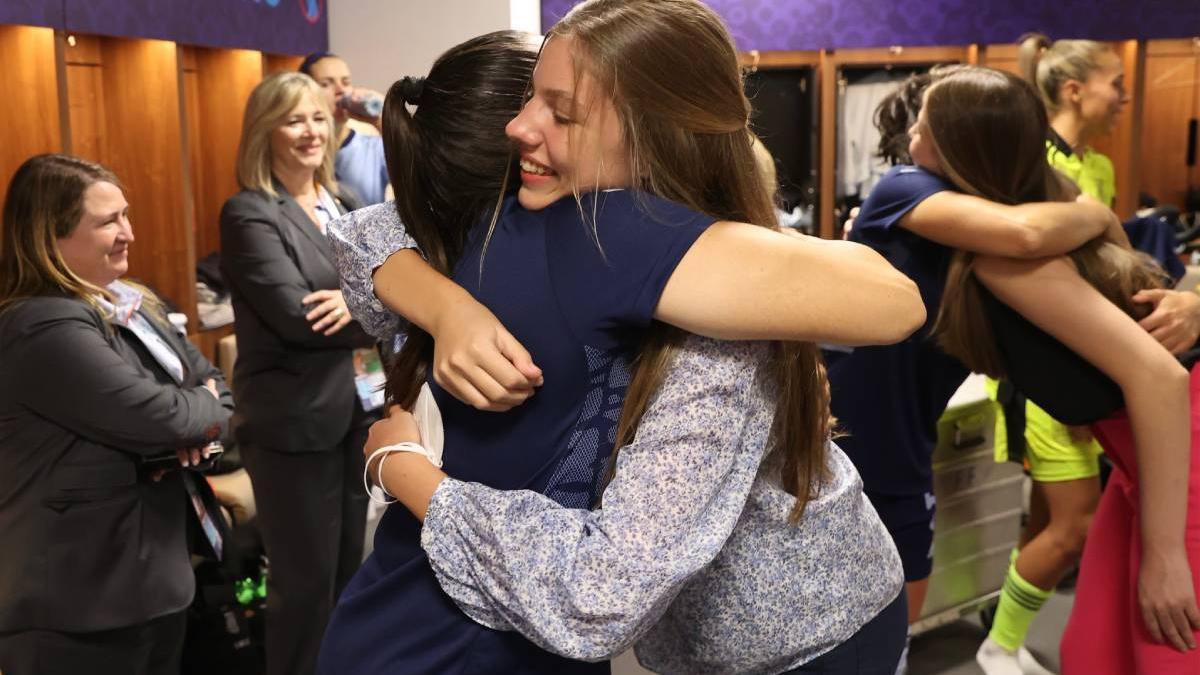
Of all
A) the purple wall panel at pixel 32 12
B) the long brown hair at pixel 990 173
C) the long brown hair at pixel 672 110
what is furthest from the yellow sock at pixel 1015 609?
the purple wall panel at pixel 32 12

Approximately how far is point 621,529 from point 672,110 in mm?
448

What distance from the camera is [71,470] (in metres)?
2.62

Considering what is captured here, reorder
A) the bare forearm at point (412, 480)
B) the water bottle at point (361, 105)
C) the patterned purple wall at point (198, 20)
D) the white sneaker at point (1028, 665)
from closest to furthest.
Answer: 1. the bare forearm at point (412, 480)
2. the white sneaker at point (1028, 665)
3. the patterned purple wall at point (198, 20)
4. the water bottle at point (361, 105)

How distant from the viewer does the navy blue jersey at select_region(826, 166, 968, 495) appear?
8.26ft

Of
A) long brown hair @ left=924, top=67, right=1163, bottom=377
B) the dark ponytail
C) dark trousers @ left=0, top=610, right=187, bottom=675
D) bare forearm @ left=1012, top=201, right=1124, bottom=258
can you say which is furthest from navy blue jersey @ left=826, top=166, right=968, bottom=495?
dark trousers @ left=0, top=610, right=187, bottom=675

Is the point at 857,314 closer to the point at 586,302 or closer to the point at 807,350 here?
the point at 807,350

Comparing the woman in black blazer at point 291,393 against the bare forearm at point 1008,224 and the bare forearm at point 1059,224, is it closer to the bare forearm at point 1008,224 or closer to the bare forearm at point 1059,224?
the bare forearm at point 1008,224

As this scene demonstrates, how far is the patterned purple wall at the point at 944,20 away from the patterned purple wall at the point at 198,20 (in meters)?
1.92

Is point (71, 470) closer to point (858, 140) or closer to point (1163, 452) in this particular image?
point (1163, 452)

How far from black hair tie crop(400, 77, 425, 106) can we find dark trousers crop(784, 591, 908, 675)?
0.88 m

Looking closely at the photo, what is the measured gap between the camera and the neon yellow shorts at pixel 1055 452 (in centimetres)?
360

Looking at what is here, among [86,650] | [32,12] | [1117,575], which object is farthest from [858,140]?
[86,650]

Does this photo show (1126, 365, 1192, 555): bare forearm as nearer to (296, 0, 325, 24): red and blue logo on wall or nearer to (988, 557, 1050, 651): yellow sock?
(988, 557, 1050, 651): yellow sock

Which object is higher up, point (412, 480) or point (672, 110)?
point (672, 110)
